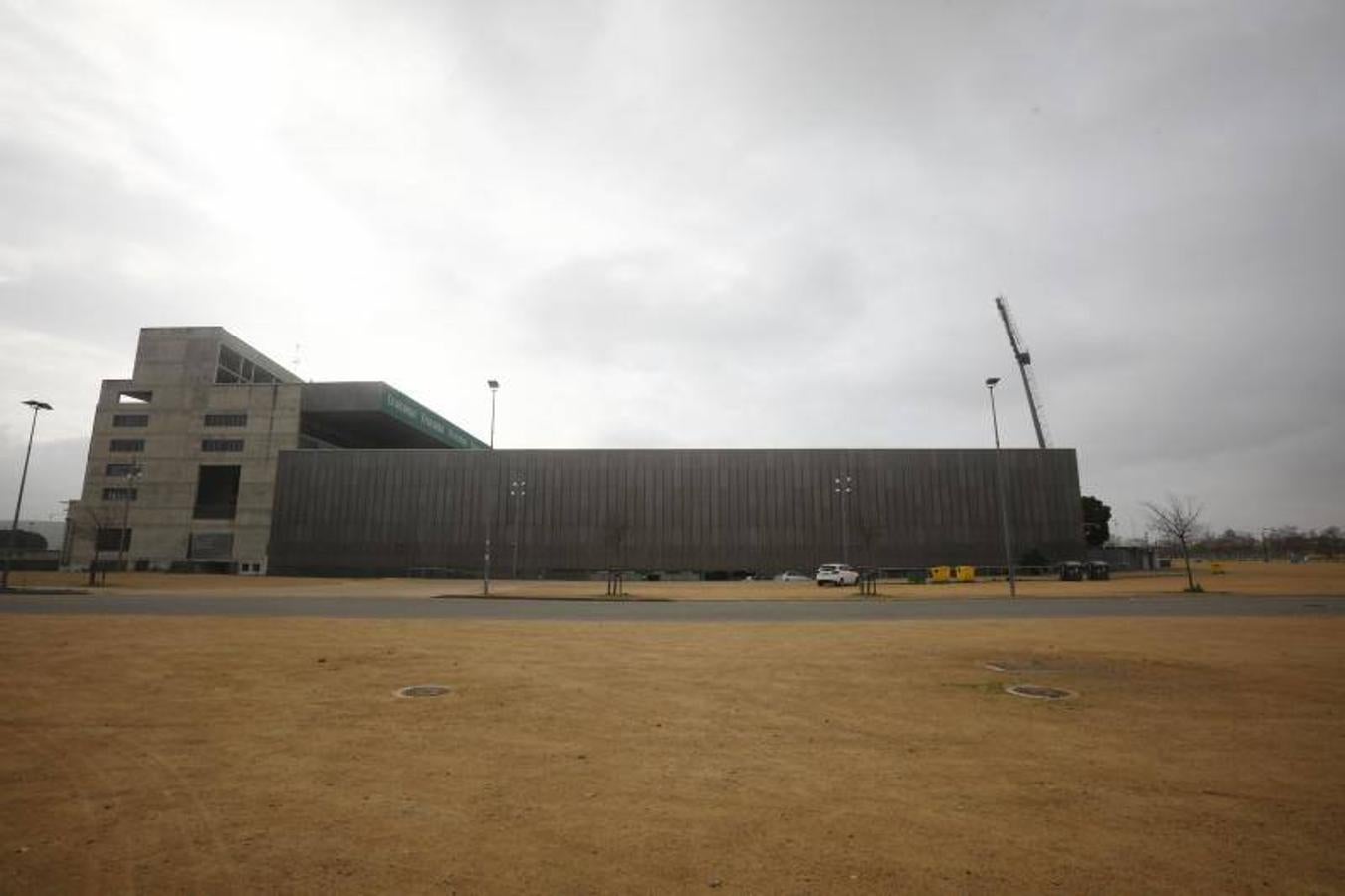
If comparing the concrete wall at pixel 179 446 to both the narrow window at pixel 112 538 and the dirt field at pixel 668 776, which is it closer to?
the narrow window at pixel 112 538

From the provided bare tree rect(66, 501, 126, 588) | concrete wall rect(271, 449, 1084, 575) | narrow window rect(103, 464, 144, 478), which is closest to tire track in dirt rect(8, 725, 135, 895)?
concrete wall rect(271, 449, 1084, 575)

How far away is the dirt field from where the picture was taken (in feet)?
15.6

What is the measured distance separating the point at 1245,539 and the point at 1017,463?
158577mm

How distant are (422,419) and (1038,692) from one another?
334ft

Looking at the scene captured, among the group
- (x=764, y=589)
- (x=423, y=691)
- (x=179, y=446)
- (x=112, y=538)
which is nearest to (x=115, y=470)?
(x=179, y=446)

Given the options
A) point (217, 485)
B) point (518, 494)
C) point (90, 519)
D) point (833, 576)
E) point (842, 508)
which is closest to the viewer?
point (833, 576)

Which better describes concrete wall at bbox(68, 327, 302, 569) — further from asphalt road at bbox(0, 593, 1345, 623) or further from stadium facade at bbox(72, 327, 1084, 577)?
asphalt road at bbox(0, 593, 1345, 623)

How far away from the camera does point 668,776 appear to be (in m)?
6.82

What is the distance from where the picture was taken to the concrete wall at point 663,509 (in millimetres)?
83250

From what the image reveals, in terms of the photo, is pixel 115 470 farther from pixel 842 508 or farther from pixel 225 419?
pixel 842 508

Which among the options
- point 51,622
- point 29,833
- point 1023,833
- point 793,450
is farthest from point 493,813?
point 793,450

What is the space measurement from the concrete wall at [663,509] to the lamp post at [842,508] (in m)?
0.28

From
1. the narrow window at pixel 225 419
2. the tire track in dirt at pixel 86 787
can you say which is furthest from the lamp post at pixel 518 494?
the tire track in dirt at pixel 86 787

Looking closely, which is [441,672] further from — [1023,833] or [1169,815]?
[1169,815]
